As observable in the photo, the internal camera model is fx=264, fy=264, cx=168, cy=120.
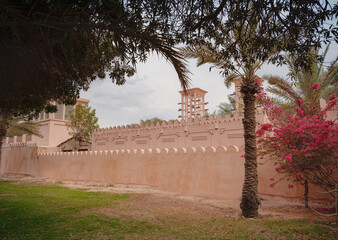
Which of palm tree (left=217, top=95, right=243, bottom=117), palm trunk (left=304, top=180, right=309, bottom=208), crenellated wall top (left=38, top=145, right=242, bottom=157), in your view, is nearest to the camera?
palm trunk (left=304, top=180, right=309, bottom=208)

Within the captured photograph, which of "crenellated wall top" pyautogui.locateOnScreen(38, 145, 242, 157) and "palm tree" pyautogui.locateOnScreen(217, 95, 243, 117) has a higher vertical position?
"palm tree" pyautogui.locateOnScreen(217, 95, 243, 117)

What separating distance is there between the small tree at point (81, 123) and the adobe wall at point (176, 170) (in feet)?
29.2

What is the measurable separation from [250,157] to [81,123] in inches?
926

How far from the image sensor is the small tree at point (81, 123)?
89.8ft

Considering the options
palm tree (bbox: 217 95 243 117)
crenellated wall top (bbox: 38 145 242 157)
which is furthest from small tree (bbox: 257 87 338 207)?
palm tree (bbox: 217 95 243 117)

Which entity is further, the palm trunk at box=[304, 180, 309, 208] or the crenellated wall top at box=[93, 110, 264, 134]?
the crenellated wall top at box=[93, 110, 264, 134]

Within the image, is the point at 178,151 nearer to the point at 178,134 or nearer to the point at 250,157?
the point at 250,157

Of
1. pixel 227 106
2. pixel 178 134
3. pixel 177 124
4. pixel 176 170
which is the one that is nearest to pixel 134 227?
pixel 176 170

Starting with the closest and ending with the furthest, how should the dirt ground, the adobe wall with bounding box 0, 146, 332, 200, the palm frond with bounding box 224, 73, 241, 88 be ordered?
the dirt ground → the palm frond with bounding box 224, 73, 241, 88 → the adobe wall with bounding box 0, 146, 332, 200

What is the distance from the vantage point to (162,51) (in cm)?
436

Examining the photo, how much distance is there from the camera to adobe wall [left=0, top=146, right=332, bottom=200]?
367 inches

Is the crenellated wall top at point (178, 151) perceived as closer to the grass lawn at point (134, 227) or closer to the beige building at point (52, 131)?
the grass lawn at point (134, 227)

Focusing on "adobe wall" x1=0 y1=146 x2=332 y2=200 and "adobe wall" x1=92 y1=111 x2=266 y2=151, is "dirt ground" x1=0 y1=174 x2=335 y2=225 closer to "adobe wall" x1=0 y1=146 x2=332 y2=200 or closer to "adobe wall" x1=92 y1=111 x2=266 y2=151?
"adobe wall" x1=0 y1=146 x2=332 y2=200

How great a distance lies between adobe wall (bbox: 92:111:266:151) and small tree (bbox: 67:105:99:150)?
47.5 inches
